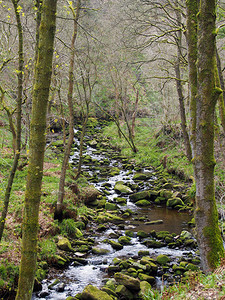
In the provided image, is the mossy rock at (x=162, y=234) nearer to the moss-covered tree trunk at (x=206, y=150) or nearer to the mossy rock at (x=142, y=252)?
the mossy rock at (x=142, y=252)

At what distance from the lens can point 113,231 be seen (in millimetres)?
8656

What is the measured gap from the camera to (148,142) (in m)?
21.9

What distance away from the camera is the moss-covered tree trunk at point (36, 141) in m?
3.10

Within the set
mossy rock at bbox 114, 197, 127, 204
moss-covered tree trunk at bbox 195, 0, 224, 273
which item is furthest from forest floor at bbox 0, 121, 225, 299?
mossy rock at bbox 114, 197, 127, 204

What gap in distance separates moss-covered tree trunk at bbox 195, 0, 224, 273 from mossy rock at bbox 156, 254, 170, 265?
2.25 meters

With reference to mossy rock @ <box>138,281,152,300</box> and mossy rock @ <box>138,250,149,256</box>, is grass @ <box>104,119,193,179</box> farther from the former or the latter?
mossy rock @ <box>138,281,152,300</box>

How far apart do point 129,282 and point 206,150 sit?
3152 millimetres

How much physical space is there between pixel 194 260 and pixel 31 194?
5145mm

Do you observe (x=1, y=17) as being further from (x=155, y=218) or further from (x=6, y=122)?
(x=155, y=218)

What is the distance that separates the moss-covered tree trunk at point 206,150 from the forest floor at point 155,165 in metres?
0.36

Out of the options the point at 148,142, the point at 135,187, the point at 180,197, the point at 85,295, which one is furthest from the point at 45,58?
the point at 148,142

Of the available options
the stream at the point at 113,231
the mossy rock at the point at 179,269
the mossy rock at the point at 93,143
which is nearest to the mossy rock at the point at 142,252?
the stream at the point at 113,231

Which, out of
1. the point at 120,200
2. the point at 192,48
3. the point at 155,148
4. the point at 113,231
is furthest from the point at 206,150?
the point at 155,148

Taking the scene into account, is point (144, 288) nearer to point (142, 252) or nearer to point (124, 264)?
point (124, 264)
